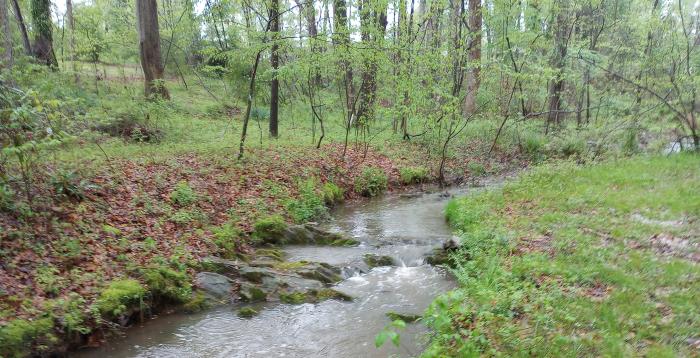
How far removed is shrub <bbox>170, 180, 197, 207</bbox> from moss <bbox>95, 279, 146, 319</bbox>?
2856 mm

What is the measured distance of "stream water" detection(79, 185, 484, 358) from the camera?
5.38 metres

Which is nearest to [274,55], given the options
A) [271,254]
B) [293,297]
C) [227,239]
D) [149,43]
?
[149,43]

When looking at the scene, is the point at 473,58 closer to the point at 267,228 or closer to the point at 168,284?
the point at 267,228

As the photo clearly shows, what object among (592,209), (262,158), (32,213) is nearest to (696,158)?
(592,209)

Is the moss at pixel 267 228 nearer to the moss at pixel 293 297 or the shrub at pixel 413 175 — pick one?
the moss at pixel 293 297

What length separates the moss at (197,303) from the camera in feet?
21.0

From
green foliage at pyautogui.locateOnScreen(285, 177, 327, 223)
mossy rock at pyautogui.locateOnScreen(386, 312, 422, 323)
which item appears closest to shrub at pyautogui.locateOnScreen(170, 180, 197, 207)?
green foliage at pyautogui.locateOnScreen(285, 177, 327, 223)

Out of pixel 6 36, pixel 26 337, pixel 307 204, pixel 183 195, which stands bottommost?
pixel 26 337

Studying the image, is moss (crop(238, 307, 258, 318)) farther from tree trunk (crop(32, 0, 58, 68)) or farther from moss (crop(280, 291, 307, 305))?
tree trunk (crop(32, 0, 58, 68))

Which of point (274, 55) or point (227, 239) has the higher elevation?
point (274, 55)

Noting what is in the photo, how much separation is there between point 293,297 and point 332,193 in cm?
564

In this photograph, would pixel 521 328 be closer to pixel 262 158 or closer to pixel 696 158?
pixel 262 158

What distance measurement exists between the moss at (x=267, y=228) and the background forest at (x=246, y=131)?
0.11 m

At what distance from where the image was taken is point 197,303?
648 centimetres
